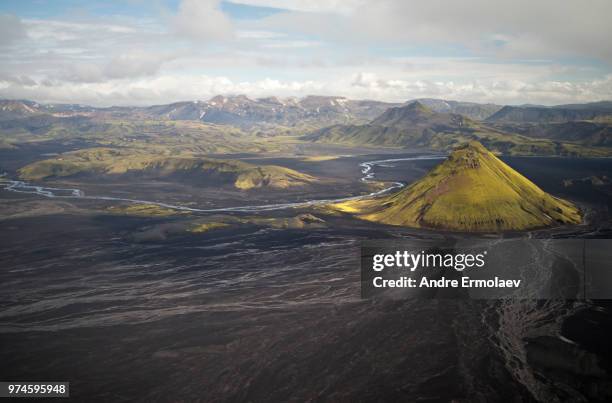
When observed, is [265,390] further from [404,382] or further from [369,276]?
[369,276]

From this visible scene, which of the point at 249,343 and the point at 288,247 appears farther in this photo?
the point at 288,247

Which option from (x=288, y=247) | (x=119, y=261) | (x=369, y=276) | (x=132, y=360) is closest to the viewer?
(x=132, y=360)

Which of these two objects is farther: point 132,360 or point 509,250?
point 509,250

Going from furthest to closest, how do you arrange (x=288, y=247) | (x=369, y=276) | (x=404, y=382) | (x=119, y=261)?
(x=288, y=247)
(x=119, y=261)
(x=369, y=276)
(x=404, y=382)

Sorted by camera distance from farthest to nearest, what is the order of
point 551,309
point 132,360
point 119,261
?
point 119,261 < point 551,309 < point 132,360

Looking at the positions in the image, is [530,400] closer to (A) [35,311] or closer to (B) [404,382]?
(B) [404,382]

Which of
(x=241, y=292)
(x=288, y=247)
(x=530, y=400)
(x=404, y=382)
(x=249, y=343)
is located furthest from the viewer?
(x=288, y=247)

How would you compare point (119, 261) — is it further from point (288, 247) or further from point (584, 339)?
point (584, 339)

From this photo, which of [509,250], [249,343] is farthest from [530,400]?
[509,250]

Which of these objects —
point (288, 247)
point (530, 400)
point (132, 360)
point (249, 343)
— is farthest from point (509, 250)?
point (132, 360)
